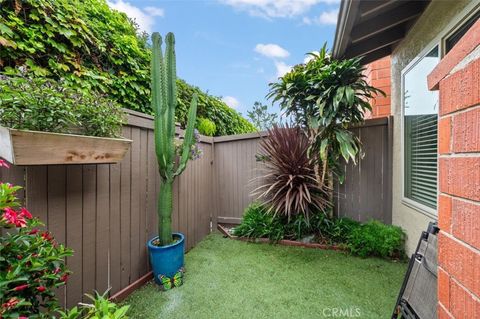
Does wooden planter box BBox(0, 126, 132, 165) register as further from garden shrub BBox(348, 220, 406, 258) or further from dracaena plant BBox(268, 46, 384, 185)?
garden shrub BBox(348, 220, 406, 258)

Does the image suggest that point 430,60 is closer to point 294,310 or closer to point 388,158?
point 388,158

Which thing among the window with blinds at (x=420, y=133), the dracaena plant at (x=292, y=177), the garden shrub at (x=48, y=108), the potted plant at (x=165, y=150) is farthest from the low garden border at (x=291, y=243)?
the garden shrub at (x=48, y=108)

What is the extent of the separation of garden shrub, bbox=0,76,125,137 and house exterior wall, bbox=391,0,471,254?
2.72 m

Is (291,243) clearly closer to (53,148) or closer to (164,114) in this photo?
(164,114)

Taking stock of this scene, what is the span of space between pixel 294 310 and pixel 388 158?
2221 mm

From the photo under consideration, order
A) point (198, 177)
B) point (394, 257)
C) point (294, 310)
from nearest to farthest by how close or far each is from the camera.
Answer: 1. point (294, 310)
2. point (394, 257)
3. point (198, 177)

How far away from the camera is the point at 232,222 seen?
362 cm

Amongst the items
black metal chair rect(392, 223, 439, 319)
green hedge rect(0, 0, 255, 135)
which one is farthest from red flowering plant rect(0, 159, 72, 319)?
black metal chair rect(392, 223, 439, 319)

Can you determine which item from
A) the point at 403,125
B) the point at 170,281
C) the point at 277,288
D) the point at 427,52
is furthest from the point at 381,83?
the point at 170,281

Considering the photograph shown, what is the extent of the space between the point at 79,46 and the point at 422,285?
3103mm

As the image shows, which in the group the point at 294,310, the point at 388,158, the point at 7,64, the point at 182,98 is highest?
the point at 182,98

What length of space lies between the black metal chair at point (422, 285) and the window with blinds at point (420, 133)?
96 centimetres

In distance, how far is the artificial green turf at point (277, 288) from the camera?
1645 mm

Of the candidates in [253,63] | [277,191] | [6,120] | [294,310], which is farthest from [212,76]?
[294,310]
